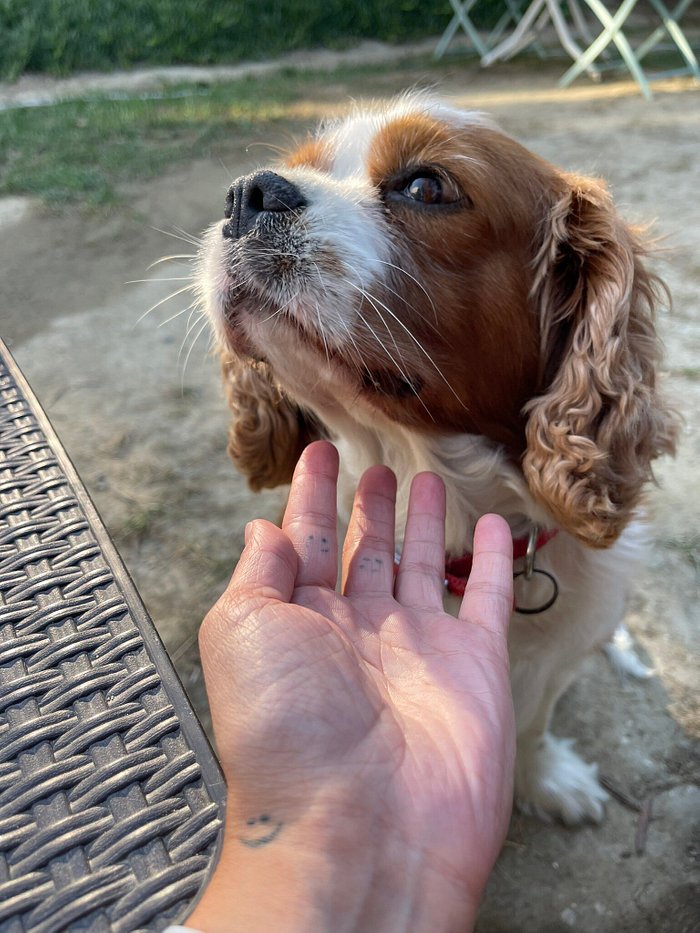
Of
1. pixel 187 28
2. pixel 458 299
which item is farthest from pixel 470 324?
pixel 187 28

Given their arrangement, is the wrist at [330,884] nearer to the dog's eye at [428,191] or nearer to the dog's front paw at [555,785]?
the dog's front paw at [555,785]

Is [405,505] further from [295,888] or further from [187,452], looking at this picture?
[187,452]

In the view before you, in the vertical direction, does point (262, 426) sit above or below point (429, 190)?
below

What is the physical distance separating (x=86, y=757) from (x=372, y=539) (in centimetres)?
73

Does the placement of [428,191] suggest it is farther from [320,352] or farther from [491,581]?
[491,581]

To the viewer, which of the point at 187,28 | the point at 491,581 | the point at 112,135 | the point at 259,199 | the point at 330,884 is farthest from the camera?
the point at 187,28

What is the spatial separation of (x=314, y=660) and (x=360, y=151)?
1.21 meters

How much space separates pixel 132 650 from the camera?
120 cm

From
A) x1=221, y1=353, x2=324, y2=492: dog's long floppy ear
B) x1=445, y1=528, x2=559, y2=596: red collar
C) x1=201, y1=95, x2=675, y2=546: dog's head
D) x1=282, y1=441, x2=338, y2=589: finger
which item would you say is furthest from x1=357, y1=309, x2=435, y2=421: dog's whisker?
x1=221, y1=353, x2=324, y2=492: dog's long floppy ear

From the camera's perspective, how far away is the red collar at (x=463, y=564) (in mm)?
1817

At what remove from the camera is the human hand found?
103 centimetres

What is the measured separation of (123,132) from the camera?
7008 millimetres

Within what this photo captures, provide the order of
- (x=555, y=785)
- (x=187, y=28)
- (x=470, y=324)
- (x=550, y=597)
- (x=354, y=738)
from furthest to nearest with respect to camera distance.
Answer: (x=187, y=28) < (x=555, y=785) < (x=550, y=597) < (x=470, y=324) < (x=354, y=738)

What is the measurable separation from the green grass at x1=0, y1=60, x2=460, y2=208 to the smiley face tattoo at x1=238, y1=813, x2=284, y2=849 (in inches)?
214
